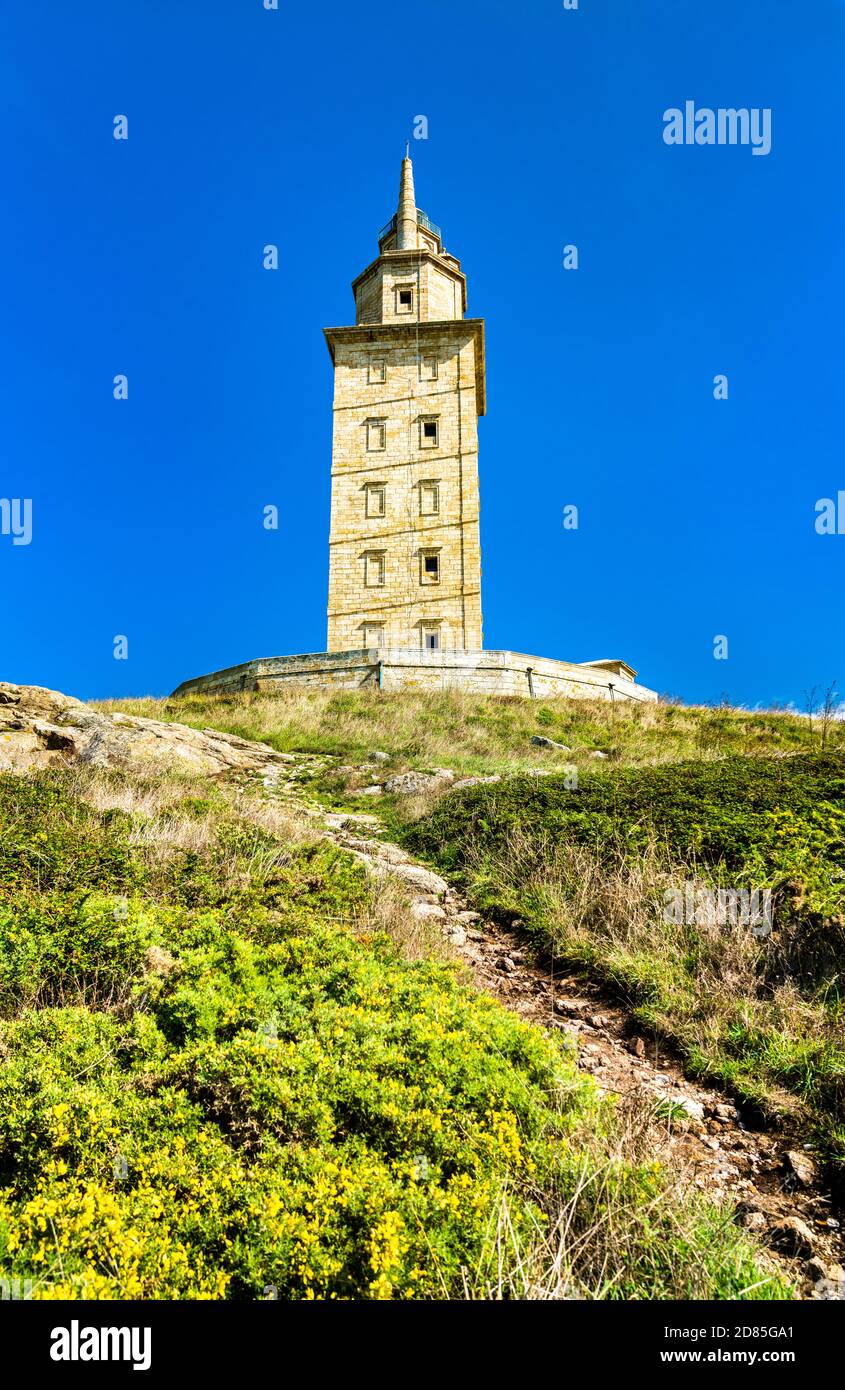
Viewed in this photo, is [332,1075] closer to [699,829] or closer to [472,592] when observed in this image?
[699,829]

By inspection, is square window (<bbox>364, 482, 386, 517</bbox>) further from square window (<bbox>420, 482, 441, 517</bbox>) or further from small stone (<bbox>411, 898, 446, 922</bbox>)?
small stone (<bbox>411, 898, 446, 922</bbox>)

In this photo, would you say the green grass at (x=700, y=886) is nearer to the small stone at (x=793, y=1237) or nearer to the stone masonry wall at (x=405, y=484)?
the small stone at (x=793, y=1237)

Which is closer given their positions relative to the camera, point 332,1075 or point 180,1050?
point 332,1075

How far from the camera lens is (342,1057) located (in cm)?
323

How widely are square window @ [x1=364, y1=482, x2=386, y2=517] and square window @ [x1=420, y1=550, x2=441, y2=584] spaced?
276cm

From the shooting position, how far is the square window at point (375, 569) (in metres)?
28.8

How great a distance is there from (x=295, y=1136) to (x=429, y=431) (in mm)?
31048

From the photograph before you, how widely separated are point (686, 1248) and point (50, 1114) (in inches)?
96.2

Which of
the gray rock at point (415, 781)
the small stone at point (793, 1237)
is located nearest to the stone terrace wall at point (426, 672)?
the gray rock at point (415, 781)

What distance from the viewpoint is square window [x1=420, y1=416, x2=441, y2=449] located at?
30.5 metres
